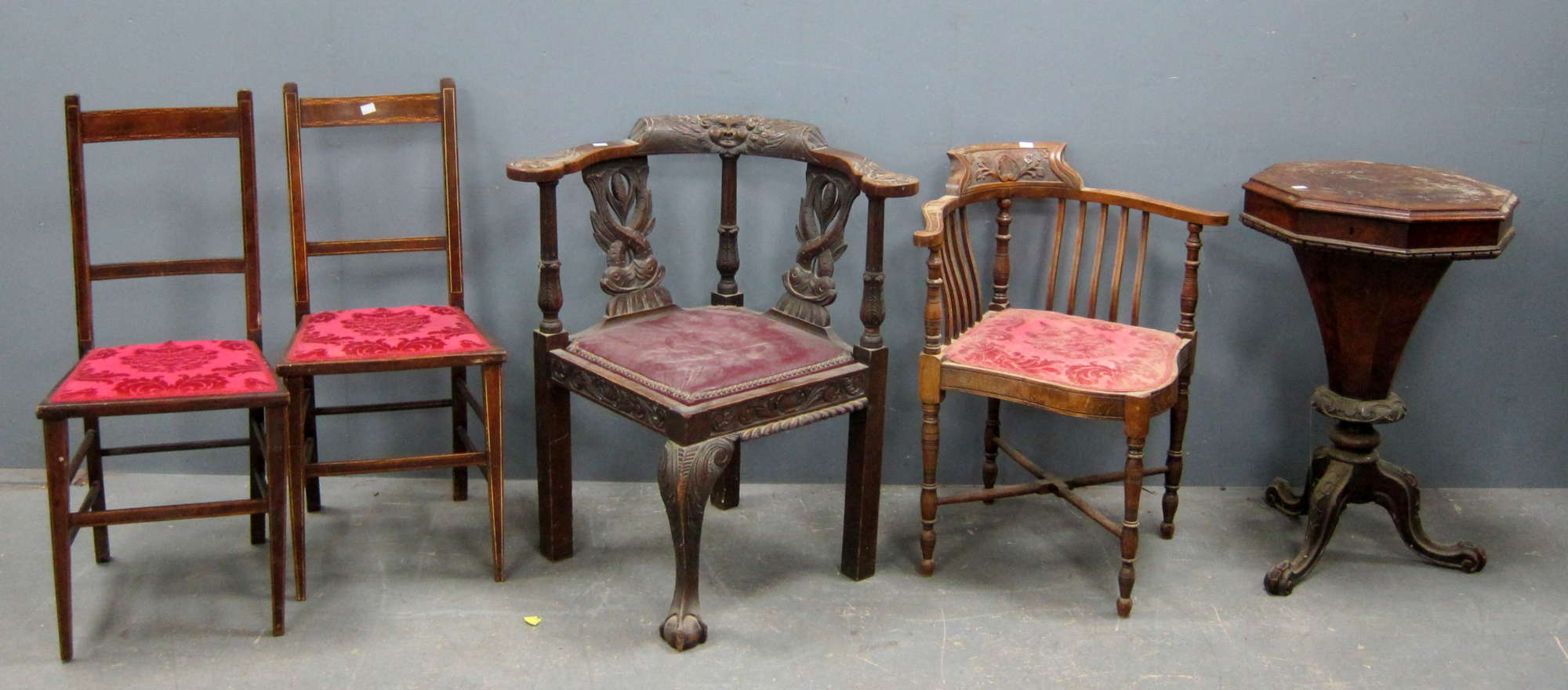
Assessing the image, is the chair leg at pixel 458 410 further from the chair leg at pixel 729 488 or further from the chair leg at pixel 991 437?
the chair leg at pixel 991 437

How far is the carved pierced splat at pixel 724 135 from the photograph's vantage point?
126 inches

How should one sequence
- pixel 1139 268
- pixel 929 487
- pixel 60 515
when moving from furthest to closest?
pixel 1139 268 < pixel 929 487 < pixel 60 515

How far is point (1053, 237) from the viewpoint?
138 inches

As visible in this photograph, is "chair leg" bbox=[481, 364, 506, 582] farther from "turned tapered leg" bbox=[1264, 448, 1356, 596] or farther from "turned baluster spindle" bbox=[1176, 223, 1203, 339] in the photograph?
"turned tapered leg" bbox=[1264, 448, 1356, 596]

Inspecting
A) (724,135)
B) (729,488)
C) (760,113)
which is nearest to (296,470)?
(729,488)

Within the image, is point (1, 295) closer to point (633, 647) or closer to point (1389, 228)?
point (633, 647)

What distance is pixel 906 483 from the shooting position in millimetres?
3775

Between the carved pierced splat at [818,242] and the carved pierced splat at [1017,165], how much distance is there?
0.36m

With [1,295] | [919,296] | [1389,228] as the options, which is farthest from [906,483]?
[1,295]

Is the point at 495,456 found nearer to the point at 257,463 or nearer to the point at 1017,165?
the point at 257,463

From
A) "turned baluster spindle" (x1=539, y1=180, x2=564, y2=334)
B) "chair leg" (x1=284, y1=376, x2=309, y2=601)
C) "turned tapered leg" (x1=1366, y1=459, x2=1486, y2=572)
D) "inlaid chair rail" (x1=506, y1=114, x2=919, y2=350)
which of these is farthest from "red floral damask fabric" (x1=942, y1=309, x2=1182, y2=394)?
"chair leg" (x1=284, y1=376, x2=309, y2=601)

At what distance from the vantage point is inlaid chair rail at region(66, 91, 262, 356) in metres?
2.93

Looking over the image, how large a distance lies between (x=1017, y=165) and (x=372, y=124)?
1.57 meters

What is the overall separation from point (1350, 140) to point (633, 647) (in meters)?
2.21
